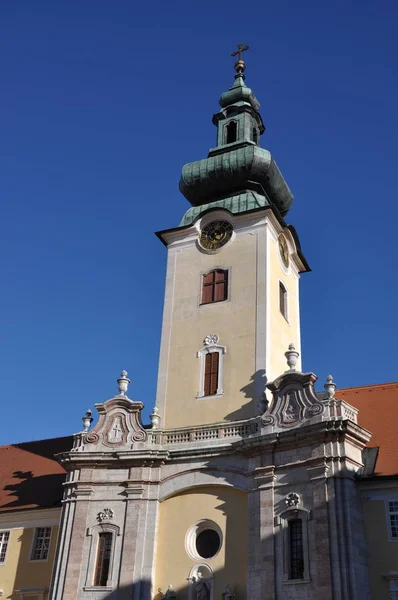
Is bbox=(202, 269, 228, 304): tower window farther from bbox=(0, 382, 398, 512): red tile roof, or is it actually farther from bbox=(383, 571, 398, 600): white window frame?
bbox=(383, 571, 398, 600): white window frame

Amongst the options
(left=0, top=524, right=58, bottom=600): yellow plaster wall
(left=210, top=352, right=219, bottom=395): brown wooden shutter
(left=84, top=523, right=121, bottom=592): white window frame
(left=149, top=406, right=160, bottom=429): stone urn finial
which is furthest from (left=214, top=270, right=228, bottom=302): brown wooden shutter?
(left=0, top=524, right=58, bottom=600): yellow plaster wall

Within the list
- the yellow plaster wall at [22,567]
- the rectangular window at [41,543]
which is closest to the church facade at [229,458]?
the yellow plaster wall at [22,567]

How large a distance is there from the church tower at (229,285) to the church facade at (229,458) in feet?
0.18

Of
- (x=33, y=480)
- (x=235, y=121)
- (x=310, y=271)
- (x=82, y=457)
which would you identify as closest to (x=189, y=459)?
(x=82, y=457)

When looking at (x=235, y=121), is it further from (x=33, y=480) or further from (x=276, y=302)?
(x=33, y=480)

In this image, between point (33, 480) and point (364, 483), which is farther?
point (33, 480)

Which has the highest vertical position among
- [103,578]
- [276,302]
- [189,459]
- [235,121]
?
[235,121]

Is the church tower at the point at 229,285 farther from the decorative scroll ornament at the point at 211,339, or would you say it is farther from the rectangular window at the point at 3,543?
the rectangular window at the point at 3,543

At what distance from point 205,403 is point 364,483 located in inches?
280

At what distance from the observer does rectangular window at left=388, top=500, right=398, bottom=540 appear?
22.1m

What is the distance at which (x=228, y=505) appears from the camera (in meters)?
25.2

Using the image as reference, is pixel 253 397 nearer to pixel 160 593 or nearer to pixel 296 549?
pixel 296 549

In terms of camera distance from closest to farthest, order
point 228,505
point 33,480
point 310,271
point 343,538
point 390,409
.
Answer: point 343,538 < point 228,505 < point 390,409 < point 33,480 < point 310,271

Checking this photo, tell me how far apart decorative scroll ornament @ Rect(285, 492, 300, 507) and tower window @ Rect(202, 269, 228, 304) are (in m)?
9.16
